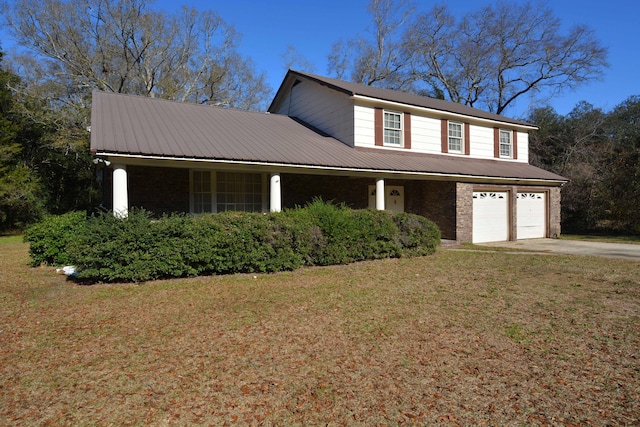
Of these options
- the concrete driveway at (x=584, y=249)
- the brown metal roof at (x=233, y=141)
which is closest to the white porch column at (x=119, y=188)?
the brown metal roof at (x=233, y=141)

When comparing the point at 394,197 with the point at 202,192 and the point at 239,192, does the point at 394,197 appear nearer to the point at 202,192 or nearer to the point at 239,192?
the point at 239,192

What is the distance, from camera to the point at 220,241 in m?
8.61

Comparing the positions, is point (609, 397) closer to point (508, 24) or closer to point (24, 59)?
point (24, 59)

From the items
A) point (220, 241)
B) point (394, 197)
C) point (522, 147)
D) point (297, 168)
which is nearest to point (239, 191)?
point (297, 168)

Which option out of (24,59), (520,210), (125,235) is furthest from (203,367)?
(24,59)

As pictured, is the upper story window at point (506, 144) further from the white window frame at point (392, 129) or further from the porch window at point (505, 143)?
the white window frame at point (392, 129)

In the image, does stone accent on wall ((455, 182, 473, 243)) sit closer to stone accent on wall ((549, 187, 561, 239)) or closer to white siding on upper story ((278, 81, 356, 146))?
white siding on upper story ((278, 81, 356, 146))

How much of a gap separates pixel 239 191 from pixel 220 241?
17.6ft

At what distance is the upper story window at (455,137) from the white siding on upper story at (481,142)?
0.54 meters

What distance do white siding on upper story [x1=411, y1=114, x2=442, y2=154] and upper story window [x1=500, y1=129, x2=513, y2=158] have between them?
Result: 4.15 m

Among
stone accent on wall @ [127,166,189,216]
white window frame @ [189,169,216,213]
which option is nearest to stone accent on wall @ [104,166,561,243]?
stone accent on wall @ [127,166,189,216]

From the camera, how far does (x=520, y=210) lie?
1759 cm

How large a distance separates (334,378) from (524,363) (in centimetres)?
201

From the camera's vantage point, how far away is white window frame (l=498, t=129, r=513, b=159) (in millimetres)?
19078
